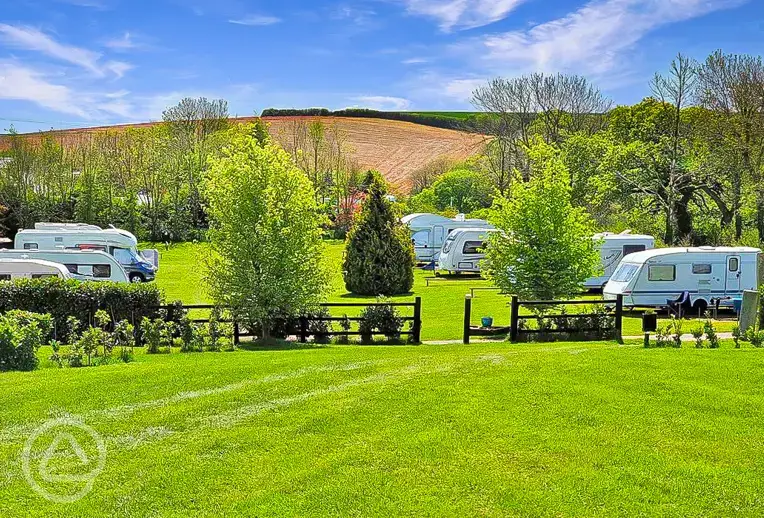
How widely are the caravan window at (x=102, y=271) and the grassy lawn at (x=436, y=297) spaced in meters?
1.90

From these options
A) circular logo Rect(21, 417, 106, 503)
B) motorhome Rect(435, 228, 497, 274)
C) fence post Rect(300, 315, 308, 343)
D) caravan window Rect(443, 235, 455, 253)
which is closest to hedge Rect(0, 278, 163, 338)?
fence post Rect(300, 315, 308, 343)

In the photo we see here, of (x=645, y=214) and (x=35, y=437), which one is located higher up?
(x=645, y=214)

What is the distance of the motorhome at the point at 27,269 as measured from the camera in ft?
64.0

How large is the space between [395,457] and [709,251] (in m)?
A: 18.0

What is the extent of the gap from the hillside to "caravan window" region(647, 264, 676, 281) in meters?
41.9

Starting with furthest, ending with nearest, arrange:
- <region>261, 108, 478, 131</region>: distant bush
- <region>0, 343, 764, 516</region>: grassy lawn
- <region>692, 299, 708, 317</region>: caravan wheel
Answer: <region>261, 108, 478, 131</region>: distant bush < <region>692, 299, 708, 317</region>: caravan wheel < <region>0, 343, 764, 516</region>: grassy lawn

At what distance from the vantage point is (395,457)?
5934 millimetres

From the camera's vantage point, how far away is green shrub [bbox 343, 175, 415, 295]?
23.1 m

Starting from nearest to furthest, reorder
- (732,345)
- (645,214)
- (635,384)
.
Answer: (635,384)
(732,345)
(645,214)

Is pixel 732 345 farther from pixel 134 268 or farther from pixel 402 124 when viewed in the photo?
pixel 402 124

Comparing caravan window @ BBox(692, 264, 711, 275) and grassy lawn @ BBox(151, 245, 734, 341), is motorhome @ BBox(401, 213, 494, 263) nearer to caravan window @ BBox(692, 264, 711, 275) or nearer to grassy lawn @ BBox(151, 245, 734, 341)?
grassy lawn @ BBox(151, 245, 734, 341)

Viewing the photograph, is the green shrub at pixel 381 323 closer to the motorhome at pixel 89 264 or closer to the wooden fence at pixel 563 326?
the wooden fence at pixel 563 326

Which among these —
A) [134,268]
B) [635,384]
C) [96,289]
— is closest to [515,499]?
[635,384]

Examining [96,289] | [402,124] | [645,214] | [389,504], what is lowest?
[389,504]
